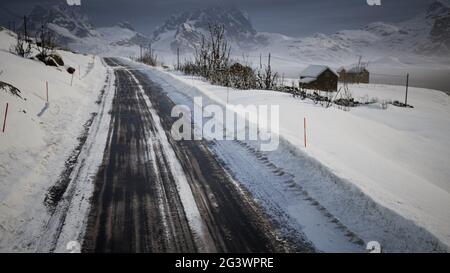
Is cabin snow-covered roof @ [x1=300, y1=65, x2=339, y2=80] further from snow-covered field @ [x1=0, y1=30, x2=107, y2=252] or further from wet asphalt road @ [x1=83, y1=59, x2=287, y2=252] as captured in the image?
wet asphalt road @ [x1=83, y1=59, x2=287, y2=252]

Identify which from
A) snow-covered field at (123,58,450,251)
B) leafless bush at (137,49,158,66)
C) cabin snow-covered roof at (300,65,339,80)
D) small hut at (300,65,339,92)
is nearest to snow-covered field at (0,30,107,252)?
snow-covered field at (123,58,450,251)

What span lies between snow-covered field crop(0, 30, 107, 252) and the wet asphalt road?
34.5 inches

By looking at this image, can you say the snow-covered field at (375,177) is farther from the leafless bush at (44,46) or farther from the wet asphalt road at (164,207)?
the leafless bush at (44,46)

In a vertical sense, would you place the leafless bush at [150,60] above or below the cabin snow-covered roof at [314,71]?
above

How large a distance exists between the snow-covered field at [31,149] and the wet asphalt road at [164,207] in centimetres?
88

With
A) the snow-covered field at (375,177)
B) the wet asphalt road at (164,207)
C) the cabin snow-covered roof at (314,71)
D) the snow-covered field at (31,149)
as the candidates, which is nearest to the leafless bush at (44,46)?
the snow-covered field at (31,149)

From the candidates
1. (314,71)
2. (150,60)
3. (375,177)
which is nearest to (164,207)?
(375,177)

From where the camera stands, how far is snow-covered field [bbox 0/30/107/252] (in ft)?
15.3

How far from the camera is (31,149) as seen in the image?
7410 mm

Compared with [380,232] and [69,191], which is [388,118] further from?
[69,191]

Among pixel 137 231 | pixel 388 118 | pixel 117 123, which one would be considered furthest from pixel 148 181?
pixel 388 118

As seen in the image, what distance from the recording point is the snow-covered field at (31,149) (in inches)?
183
